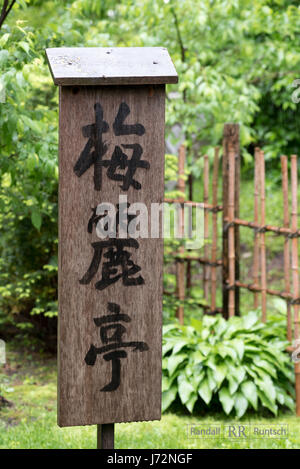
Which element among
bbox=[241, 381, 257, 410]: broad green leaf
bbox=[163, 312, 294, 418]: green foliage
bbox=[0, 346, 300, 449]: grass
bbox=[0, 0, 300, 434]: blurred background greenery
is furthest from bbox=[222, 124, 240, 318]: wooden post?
bbox=[0, 346, 300, 449]: grass

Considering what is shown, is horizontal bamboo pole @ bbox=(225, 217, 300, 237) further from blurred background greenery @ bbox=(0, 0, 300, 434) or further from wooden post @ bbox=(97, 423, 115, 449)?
wooden post @ bbox=(97, 423, 115, 449)

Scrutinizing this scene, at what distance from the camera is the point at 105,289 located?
2.61 m

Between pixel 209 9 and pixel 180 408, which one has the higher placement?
pixel 209 9

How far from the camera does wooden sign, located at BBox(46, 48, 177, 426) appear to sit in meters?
2.54

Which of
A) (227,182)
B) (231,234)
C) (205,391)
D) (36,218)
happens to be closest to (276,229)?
(231,234)

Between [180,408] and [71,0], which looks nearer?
[180,408]

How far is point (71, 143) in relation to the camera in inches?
99.6

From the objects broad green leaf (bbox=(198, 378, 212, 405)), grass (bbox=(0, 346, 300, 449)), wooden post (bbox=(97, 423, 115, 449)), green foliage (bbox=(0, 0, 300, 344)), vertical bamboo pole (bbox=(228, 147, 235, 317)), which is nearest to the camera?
wooden post (bbox=(97, 423, 115, 449))

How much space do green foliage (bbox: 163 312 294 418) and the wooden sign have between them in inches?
65.7

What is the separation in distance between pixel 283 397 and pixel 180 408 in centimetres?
70

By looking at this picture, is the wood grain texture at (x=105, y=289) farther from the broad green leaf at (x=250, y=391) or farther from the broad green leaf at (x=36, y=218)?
the broad green leaf at (x=250, y=391)

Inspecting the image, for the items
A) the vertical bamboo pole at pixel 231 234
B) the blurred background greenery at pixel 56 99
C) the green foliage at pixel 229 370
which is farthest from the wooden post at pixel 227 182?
the green foliage at pixel 229 370
